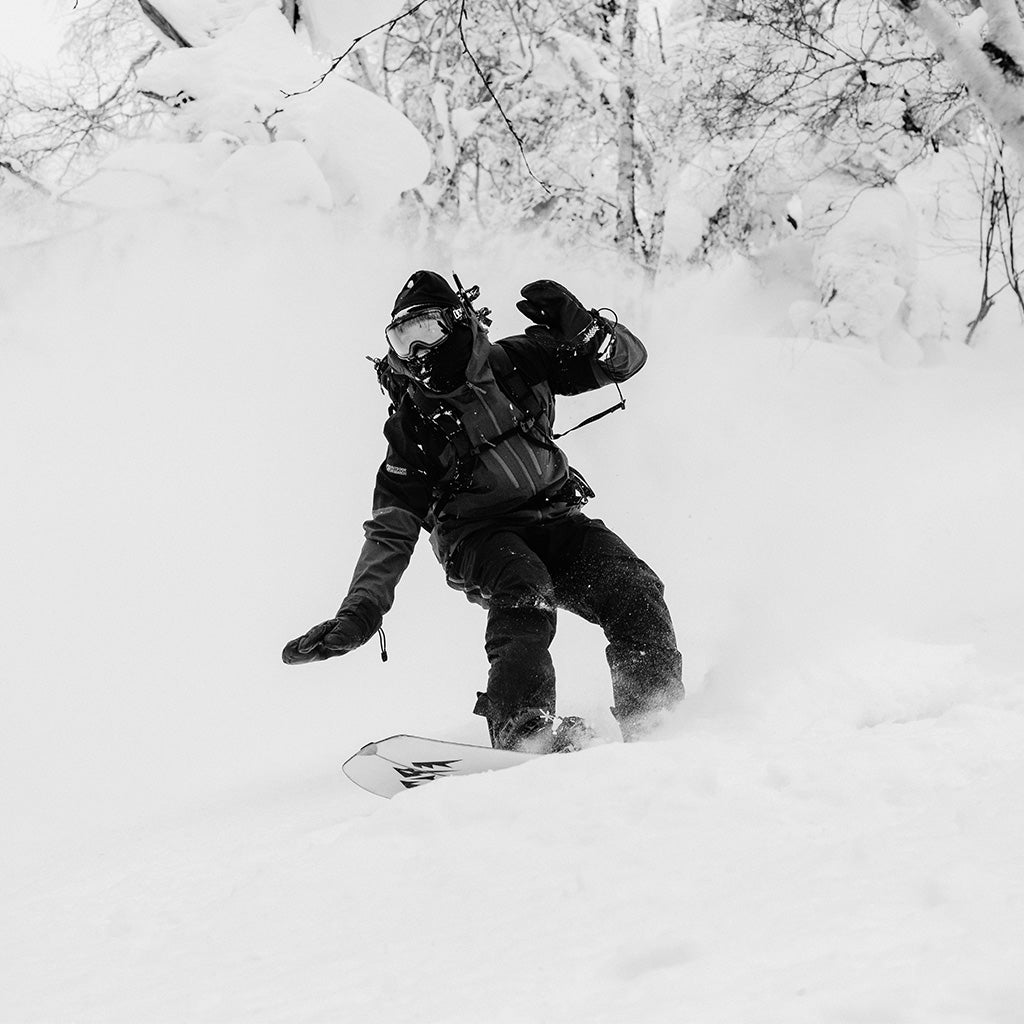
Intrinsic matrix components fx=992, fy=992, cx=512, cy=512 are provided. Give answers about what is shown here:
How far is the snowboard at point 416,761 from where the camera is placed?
2.84 metres

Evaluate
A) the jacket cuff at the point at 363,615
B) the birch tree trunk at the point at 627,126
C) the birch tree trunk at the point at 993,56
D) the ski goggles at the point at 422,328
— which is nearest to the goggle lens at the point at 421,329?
the ski goggles at the point at 422,328

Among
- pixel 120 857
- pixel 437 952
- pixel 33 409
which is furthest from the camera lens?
pixel 33 409

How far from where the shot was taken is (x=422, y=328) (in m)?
3.40

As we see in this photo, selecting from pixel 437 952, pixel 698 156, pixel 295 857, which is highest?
pixel 698 156

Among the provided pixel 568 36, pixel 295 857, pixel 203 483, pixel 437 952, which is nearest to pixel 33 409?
pixel 203 483

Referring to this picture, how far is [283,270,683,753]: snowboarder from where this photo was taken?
127 inches

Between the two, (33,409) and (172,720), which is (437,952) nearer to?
(172,720)

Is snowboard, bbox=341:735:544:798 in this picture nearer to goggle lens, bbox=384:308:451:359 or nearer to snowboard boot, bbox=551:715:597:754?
snowboard boot, bbox=551:715:597:754

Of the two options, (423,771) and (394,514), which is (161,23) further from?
(423,771)

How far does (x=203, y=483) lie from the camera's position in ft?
28.5

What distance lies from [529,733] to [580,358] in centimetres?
134

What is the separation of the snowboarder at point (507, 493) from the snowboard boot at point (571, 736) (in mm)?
153

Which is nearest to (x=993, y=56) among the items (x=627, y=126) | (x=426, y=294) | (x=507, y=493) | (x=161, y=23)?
(x=426, y=294)

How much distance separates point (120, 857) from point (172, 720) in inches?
158
